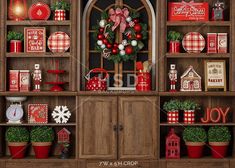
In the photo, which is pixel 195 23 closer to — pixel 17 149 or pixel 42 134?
pixel 42 134

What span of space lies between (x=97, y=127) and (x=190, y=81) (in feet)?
3.93

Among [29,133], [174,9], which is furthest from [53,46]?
[174,9]

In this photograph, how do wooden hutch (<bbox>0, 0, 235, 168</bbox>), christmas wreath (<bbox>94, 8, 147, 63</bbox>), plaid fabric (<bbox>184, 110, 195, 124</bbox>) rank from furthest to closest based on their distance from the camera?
christmas wreath (<bbox>94, 8, 147, 63</bbox>) → plaid fabric (<bbox>184, 110, 195, 124</bbox>) → wooden hutch (<bbox>0, 0, 235, 168</bbox>)

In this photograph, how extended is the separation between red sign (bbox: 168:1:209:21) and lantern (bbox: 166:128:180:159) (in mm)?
1383

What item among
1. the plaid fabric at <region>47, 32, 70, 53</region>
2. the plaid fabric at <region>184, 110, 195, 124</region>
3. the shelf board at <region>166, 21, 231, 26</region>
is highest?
the shelf board at <region>166, 21, 231, 26</region>

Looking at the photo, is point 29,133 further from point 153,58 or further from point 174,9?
point 174,9

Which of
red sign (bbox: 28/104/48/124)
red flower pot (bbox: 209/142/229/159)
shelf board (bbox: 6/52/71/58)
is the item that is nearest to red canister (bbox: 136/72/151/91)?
shelf board (bbox: 6/52/71/58)

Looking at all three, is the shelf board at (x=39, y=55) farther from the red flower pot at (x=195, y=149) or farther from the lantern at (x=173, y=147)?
the red flower pot at (x=195, y=149)

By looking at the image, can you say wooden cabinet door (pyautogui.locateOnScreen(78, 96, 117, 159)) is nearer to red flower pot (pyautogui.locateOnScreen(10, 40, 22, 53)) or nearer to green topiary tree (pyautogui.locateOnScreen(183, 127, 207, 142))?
A: green topiary tree (pyautogui.locateOnScreen(183, 127, 207, 142))

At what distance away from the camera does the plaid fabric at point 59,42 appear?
19.3 feet

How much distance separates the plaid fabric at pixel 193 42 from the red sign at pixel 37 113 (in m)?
1.79

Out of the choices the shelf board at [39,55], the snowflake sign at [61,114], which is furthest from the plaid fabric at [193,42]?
the snowflake sign at [61,114]

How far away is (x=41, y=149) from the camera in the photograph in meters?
5.75

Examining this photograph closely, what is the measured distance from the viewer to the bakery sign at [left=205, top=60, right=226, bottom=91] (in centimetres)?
589
